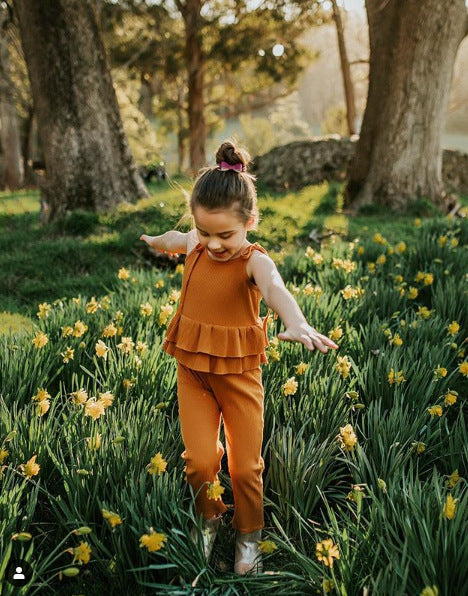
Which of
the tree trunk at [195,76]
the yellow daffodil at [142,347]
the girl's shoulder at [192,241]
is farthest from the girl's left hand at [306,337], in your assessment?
the tree trunk at [195,76]

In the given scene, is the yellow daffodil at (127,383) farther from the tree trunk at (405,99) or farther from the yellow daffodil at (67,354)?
the tree trunk at (405,99)

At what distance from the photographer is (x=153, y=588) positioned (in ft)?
5.56

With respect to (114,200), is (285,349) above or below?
below

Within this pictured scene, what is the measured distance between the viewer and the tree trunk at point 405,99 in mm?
6770

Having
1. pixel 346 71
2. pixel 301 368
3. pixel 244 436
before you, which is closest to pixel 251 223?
pixel 244 436

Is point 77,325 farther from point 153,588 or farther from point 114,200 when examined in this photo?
point 114,200

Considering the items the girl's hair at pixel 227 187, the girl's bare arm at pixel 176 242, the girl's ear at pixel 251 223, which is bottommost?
the girl's bare arm at pixel 176 242

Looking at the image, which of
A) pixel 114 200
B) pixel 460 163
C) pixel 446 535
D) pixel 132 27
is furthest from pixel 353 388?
pixel 132 27

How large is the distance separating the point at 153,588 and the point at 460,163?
10788 mm

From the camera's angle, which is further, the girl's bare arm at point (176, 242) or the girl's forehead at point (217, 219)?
the girl's bare arm at point (176, 242)

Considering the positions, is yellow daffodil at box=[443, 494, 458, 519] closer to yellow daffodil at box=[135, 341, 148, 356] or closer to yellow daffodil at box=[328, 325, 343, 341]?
yellow daffodil at box=[328, 325, 343, 341]

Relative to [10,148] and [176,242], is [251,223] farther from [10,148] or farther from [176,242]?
[10,148]

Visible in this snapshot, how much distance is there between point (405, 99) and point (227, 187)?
605 cm

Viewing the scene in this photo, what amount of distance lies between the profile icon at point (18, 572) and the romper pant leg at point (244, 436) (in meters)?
0.68
